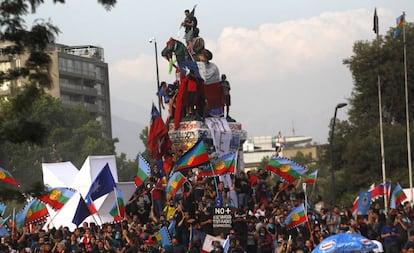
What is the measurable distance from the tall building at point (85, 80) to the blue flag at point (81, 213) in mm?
93437

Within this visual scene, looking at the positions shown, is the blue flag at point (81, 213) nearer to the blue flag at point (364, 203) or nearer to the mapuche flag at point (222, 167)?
the mapuche flag at point (222, 167)

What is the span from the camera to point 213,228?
119ft

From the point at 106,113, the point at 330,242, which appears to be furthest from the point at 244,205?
the point at 106,113

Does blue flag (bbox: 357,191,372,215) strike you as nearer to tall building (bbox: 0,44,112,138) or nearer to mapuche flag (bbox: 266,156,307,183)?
mapuche flag (bbox: 266,156,307,183)

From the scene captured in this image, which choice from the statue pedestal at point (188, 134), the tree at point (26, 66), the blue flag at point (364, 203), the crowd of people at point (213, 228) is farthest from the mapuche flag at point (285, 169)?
the tree at point (26, 66)

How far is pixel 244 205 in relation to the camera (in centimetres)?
3962

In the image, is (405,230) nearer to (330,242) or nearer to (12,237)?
(330,242)

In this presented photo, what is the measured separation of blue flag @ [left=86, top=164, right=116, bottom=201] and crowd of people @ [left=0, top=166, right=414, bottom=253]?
2.50 feet

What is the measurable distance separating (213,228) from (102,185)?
442 centimetres

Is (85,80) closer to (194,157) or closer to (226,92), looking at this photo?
(226,92)

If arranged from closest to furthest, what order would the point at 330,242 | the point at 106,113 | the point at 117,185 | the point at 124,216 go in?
the point at 330,242
the point at 124,216
the point at 117,185
the point at 106,113

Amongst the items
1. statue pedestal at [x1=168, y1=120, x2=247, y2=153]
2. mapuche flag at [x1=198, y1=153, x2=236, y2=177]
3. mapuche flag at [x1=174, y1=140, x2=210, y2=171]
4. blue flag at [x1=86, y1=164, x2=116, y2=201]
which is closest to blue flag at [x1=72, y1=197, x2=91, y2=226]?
blue flag at [x1=86, y1=164, x2=116, y2=201]

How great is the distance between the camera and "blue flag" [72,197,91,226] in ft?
125

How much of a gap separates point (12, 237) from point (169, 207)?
5.36m
